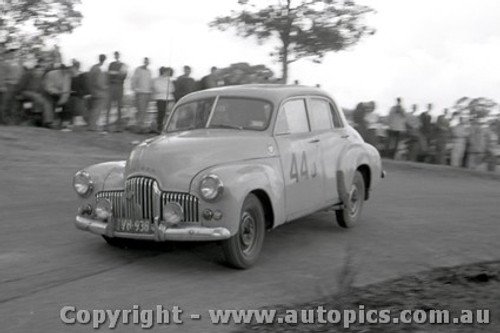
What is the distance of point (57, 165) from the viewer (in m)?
14.5

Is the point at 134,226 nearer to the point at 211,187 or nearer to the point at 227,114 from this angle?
the point at 211,187

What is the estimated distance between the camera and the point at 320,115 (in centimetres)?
910

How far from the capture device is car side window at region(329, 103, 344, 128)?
946 centimetres

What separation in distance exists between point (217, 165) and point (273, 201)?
0.80 m

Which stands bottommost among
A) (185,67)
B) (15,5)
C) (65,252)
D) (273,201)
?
(65,252)

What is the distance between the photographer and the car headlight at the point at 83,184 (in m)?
7.72

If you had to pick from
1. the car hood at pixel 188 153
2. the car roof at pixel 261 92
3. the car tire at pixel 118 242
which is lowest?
the car tire at pixel 118 242

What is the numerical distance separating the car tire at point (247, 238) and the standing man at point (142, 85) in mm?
10541

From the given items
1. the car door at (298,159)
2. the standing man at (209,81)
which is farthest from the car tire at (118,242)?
the standing man at (209,81)

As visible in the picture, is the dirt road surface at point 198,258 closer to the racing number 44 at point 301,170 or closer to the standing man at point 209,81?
the racing number 44 at point 301,170

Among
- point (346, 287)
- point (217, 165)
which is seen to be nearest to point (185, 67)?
point (217, 165)

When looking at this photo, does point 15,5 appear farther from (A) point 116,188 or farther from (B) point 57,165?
(A) point 116,188

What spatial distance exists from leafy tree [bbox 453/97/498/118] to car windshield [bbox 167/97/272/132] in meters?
12.9

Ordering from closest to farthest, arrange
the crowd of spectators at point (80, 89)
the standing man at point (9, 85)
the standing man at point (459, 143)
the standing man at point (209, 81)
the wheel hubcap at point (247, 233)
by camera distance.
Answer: the wheel hubcap at point (247, 233), the standing man at point (9, 85), the crowd of spectators at point (80, 89), the standing man at point (209, 81), the standing man at point (459, 143)
